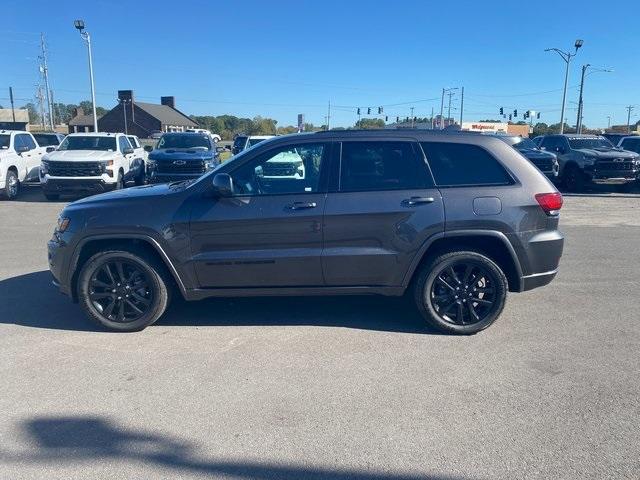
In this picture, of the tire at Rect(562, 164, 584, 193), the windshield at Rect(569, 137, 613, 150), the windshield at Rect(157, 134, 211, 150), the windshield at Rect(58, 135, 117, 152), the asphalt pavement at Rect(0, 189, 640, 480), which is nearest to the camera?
the asphalt pavement at Rect(0, 189, 640, 480)

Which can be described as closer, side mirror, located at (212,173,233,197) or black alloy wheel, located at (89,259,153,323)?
side mirror, located at (212,173,233,197)

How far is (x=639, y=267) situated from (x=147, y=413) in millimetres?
6727

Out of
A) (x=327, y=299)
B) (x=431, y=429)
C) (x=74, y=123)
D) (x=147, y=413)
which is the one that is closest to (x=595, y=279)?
(x=327, y=299)

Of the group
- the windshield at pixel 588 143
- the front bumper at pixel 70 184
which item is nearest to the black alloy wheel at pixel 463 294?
the front bumper at pixel 70 184

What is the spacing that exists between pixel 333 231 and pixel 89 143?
1293 cm

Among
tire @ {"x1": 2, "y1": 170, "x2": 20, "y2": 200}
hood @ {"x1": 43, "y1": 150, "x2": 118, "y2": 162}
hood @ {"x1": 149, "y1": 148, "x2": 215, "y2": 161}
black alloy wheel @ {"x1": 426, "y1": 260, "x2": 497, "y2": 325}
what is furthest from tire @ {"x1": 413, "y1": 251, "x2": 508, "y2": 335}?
tire @ {"x1": 2, "y1": 170, "x2": 20, "y2": 200}

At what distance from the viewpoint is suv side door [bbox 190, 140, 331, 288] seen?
4707 mm

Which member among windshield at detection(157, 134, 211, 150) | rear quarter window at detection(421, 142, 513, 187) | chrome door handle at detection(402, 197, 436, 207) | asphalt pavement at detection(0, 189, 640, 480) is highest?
windshield at detection(157, 134, 211, 150)

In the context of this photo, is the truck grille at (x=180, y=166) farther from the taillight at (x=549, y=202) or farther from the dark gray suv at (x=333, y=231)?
the taillight at (x=549, y=202)

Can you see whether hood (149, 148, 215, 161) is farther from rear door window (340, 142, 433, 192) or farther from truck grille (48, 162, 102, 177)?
rear door window (340, 142, 433, 192)

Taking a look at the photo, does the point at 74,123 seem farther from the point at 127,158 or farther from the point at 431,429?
the point at 431,429

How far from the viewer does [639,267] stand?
7312mm

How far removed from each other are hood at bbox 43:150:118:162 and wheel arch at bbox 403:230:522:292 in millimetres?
11671

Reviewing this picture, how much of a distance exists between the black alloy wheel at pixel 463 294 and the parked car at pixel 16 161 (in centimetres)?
1345
